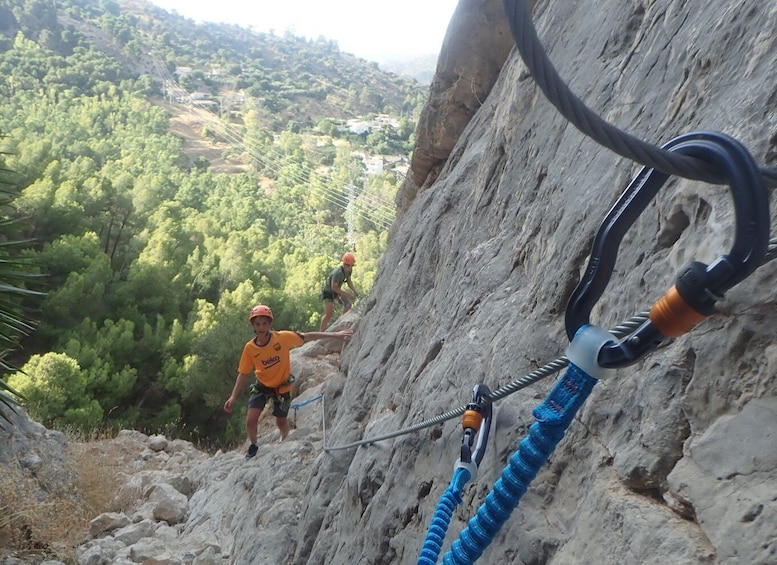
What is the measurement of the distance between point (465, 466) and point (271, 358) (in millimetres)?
4493

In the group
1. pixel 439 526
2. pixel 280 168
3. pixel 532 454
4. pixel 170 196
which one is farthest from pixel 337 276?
pixel 280 168

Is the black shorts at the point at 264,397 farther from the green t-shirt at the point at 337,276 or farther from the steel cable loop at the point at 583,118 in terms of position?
the steel cable loop at the point at 583,118

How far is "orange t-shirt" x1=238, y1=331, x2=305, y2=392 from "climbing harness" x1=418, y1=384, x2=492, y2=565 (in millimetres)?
4213

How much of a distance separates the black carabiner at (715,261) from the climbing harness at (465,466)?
71cm

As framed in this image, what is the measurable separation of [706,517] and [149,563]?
4.70 meters

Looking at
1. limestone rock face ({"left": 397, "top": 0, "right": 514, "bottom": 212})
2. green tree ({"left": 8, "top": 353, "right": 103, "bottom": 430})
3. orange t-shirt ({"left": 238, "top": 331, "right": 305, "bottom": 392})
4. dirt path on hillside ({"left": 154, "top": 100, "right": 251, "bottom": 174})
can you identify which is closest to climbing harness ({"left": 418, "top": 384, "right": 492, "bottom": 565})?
orange t-shirt ({"left": 238, "top": 331, "right": 305, "bottom": 392})

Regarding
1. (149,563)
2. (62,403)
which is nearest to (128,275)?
(62,403)

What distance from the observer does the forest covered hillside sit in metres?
14.7

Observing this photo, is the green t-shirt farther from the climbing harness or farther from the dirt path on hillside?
the dirt path on hillside

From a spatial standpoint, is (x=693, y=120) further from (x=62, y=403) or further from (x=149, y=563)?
(x=62, y=403)

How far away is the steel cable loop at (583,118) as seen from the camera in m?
0.88

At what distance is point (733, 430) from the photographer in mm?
1148

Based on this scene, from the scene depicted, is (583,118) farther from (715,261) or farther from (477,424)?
(477,424)

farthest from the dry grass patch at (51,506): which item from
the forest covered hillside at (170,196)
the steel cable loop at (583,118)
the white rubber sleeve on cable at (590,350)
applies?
the steel cable loop at (583,118)
